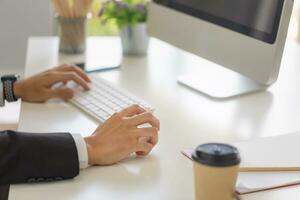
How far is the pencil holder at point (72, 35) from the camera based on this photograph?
1.93 m

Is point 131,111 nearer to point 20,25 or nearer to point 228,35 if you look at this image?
point 228,35

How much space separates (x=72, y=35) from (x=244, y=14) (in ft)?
2.10

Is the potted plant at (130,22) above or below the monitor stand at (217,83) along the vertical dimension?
above

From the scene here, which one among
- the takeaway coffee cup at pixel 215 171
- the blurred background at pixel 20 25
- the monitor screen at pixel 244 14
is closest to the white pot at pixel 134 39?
the monitor screen at pixel 244 14

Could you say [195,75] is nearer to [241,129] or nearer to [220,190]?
[241,129]

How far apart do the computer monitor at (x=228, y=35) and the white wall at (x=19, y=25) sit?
2.61ft

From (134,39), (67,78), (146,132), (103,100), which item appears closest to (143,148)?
(146,132)

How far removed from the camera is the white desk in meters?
1.09

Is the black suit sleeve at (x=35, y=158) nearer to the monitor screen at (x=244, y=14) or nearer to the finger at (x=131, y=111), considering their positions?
the finger at (x=131, y=111)

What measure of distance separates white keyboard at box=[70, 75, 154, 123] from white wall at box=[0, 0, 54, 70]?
102 centimetres

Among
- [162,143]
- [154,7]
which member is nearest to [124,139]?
[162,143]

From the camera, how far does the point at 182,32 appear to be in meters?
1.75

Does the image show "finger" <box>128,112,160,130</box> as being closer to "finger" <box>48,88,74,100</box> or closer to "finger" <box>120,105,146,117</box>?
"finger" <box>120,105,146,117</box>

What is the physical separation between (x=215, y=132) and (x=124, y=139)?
26 centimetres
